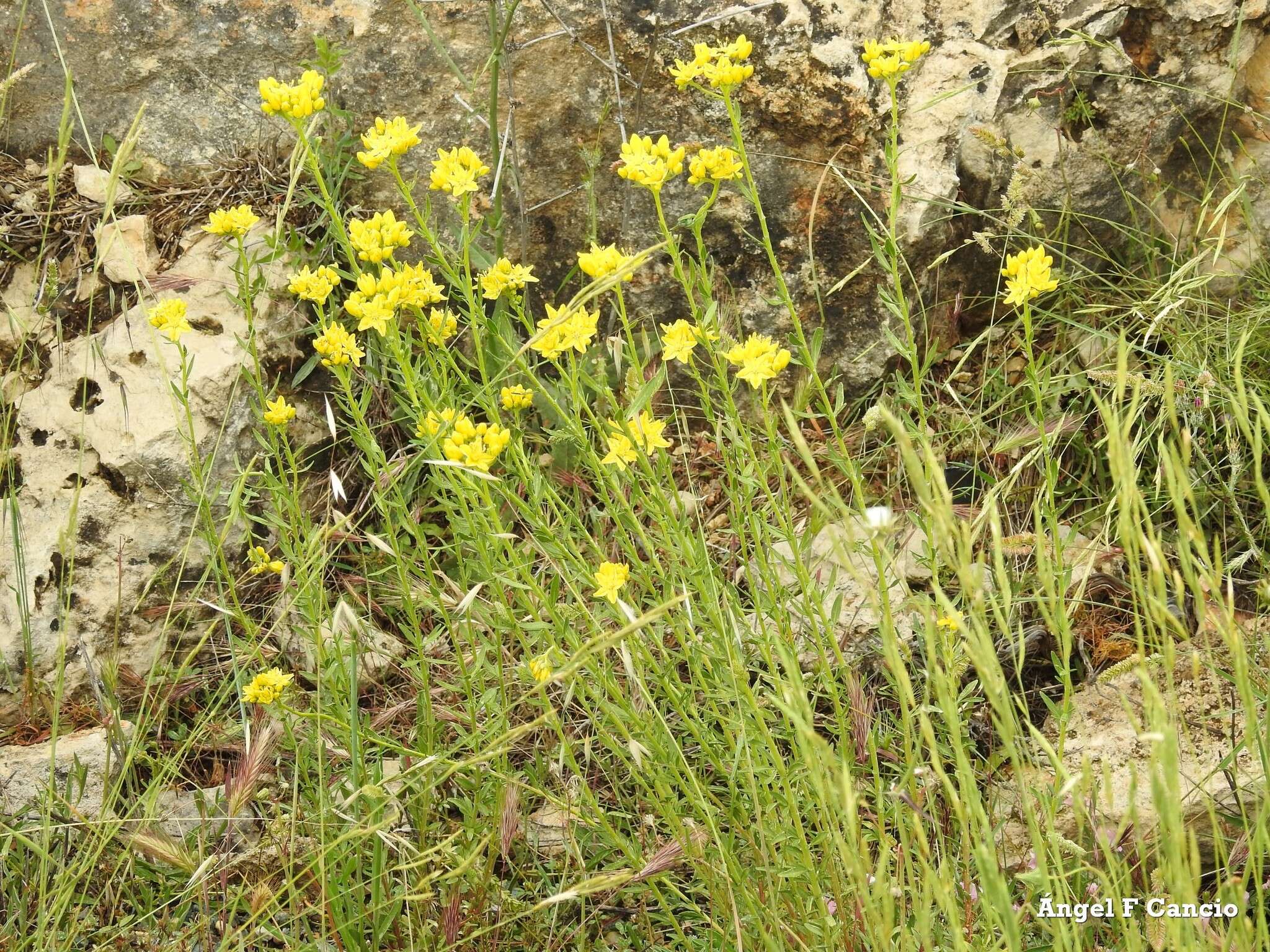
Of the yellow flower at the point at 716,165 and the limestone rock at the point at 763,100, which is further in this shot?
the limestone rock at the point at 763,100

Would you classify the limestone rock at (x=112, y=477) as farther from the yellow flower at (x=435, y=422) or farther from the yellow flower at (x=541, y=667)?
the yellow flower at (x=541, y=667)

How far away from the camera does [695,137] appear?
306 cm

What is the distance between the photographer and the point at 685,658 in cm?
187

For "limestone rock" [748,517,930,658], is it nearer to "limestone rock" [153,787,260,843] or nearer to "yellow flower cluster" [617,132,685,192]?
"yellow flower cluster" [617,132,685,192]

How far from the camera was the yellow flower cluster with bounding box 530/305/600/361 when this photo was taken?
1.54 m

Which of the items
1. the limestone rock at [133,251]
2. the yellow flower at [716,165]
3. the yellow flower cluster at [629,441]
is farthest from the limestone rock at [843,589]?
the limestone rock at [133,251]

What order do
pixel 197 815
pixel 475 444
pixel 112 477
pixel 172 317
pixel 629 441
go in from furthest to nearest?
pixel 112 477 < pixel 197 815 < pixel 172 317 < pixel 629 441 < pixel 475 444

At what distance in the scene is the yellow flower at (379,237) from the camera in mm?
1879

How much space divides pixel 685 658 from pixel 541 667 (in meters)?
0.24

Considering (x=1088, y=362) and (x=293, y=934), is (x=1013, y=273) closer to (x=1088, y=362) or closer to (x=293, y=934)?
(x=1088, y=362)

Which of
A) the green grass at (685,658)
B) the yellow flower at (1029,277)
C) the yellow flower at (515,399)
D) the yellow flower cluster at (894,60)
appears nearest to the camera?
the green grass at (685,658)

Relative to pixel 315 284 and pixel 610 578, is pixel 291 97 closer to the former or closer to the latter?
pixel 315 284

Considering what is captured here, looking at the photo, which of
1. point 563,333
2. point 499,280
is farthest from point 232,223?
point 563,333

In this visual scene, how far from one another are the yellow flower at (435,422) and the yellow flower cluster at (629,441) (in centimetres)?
25
